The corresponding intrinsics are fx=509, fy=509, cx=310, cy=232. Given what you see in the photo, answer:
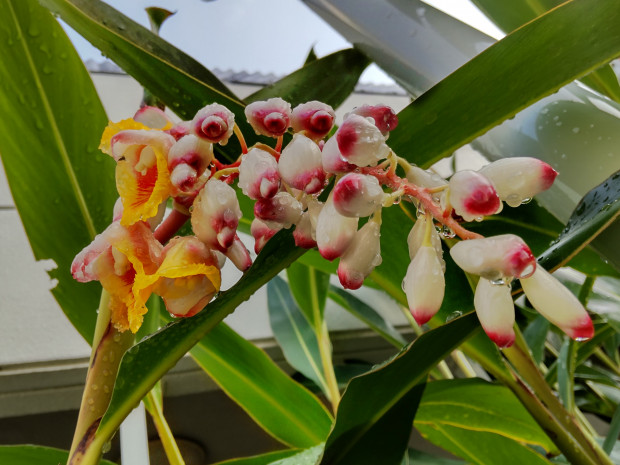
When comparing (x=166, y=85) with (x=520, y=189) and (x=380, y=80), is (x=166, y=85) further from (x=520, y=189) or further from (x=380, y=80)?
(x=380, y=80)

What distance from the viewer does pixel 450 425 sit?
578mm

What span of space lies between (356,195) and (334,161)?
0.02 meters

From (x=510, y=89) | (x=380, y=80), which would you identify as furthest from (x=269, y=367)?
(x=380, y=80)

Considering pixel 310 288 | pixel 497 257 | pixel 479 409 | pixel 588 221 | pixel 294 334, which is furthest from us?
pixel 294 334

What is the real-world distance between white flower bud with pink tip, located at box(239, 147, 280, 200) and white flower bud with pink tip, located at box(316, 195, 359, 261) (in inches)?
1.0

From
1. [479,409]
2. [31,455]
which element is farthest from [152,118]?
[479,409]

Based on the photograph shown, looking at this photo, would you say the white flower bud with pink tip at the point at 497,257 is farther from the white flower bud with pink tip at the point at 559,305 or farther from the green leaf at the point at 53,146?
the green leaf at the point at 53,146

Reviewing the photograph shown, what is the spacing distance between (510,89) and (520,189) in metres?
0.13

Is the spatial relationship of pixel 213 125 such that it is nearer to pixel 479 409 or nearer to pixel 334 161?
pixel 334 161

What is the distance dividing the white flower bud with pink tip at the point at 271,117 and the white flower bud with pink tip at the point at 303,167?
23 millimetres

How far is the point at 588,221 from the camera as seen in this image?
0.28 metres

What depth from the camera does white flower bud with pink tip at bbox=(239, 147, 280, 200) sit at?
0.21 meters

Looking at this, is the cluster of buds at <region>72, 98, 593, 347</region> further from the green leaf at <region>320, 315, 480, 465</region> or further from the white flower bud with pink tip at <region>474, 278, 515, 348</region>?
the green leaf at <region>320, 315, 480, 465</region>

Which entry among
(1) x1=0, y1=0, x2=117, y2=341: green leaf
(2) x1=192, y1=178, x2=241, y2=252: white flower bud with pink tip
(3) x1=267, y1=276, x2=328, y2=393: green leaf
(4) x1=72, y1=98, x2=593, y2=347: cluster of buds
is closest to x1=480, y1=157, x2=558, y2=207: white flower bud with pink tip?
(4) x1=72, y1=98, x2=593, y2=347: cluster of buds
